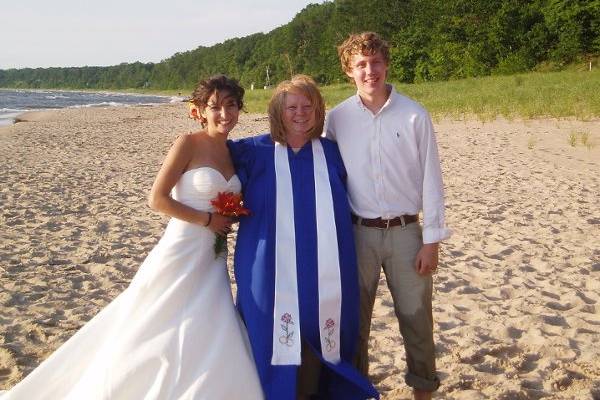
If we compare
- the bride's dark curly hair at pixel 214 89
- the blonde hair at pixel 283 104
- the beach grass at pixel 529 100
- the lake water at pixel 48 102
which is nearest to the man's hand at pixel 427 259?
the blonde hair at pixel 283 104

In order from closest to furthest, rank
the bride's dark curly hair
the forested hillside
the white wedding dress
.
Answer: the white wedding dress → the bride's dark curly hair → the forested hillside

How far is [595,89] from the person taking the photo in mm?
19688

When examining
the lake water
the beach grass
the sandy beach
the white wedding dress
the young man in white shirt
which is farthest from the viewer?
the lake water

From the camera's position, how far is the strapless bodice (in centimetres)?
287

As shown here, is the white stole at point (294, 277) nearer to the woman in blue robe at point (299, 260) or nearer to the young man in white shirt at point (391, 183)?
the woman in blue robe at point (299, 260)

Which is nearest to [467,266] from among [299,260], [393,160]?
[393,160]

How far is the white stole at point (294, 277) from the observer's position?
2.71 meters

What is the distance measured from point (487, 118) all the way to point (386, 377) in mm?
14917

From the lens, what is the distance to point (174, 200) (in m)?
2.87

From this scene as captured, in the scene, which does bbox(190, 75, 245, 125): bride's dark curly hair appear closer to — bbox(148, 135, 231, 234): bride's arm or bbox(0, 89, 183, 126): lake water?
bbox(148, 135, 231, 234): bride's arm

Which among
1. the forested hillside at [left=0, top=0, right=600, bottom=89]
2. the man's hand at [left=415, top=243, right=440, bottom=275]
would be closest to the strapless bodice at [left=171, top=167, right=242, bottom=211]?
the man's hand at [left=415, top=243, right=440, bottom=275]

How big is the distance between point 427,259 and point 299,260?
0.60 metres

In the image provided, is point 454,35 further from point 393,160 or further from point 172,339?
point 172,339

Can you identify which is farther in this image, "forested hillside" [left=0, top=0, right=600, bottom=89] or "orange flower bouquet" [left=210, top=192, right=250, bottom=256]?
"forested hillside" [left=0, top=0, right=600, bottom=89]
